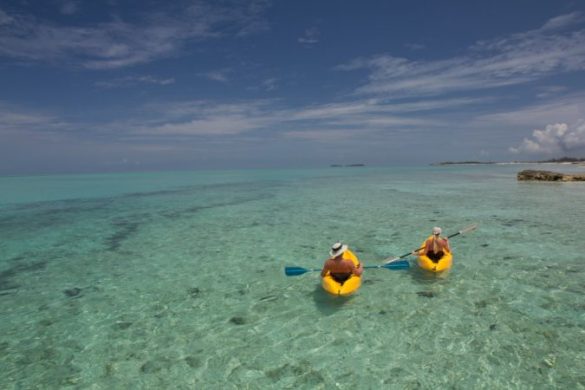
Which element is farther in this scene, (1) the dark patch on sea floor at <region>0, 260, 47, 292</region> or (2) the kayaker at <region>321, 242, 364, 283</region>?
(1) the dark patch on sea floor at <region>0, 260, 47, 292</region>

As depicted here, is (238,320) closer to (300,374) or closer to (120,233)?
(300,374)

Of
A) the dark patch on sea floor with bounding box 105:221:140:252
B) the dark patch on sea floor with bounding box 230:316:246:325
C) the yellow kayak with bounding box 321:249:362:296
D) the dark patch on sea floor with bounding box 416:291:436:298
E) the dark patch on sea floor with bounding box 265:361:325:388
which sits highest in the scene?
the yellow kayak with bounding box 321:249:362:296

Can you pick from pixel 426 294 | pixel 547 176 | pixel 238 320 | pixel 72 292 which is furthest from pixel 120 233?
pixel 547 176

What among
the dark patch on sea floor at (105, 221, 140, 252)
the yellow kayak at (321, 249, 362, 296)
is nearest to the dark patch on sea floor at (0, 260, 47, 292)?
the dark patch on sea floor at (105, 221, 140, 252)

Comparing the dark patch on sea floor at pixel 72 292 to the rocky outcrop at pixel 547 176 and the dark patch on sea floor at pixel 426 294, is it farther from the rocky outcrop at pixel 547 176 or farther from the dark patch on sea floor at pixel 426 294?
the rocky outcrop at pixel 547 176

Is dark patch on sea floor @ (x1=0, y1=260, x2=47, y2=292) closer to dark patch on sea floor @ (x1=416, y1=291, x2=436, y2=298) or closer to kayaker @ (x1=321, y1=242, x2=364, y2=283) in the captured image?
kayaker @ (x1=321, y1=242, x2=364, y2=283)

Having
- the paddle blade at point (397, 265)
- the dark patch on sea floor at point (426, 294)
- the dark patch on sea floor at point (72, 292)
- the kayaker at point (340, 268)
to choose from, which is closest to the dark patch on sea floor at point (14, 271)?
the dark patch on sea floor at point (72, 292)

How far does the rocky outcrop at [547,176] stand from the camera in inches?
1895

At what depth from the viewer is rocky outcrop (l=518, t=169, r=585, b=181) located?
48125 millimetres

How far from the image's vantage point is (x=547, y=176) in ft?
167

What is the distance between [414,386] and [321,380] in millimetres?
1745

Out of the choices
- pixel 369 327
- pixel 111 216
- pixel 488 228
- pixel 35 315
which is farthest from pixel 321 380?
pixel 111 216

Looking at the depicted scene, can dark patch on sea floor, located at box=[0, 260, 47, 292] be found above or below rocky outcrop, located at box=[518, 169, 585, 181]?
below

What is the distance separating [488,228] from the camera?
20156mm
